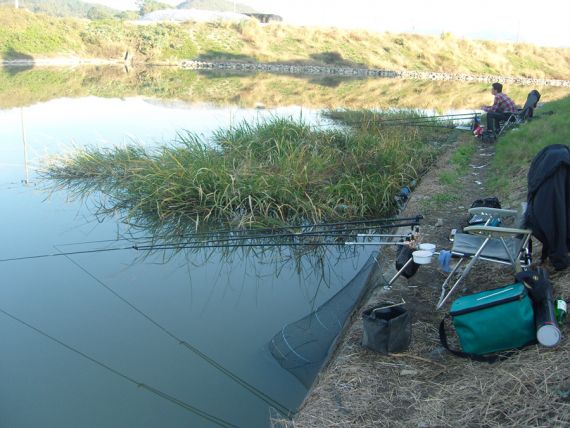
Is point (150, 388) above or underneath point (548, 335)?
underneath

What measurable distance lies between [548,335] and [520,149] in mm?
5993

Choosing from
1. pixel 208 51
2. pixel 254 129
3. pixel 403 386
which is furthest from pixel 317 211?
pixel 208 51

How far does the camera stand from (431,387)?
121 inches

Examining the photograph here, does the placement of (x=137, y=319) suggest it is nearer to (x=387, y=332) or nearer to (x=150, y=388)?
(x=150, y=388)

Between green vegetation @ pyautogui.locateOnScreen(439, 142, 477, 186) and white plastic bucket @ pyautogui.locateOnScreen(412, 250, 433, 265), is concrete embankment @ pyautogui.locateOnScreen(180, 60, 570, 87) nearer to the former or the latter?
green vegetation @ pyautogui.locateOnScreen(439, 142, 477, 186)

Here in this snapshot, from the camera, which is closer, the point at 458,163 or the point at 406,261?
the point at 406,261

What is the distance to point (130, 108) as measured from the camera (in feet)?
56.0

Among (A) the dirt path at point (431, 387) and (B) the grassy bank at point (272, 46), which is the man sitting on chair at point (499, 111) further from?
(B) the grassy bank at point (272, 46)

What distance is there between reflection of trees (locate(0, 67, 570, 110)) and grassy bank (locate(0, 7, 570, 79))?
948 cm

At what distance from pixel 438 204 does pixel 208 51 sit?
38491mm

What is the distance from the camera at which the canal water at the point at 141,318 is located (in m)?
3.78

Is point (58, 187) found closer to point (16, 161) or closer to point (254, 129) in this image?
point (16, 161)

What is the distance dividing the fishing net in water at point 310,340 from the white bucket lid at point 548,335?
1.51m

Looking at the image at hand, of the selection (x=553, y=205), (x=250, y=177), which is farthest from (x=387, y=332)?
(x=250, y=177)
